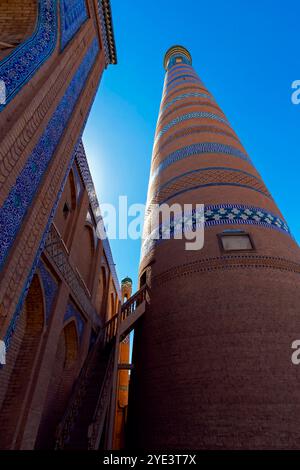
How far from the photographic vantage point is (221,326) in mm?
3732

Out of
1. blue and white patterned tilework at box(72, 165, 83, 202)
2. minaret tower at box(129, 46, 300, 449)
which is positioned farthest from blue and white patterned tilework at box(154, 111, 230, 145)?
blue and white patterned tilework at box(72, 165, 83, 202)

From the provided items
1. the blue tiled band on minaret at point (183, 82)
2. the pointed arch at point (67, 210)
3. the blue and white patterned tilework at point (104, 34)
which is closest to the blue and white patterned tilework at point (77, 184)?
the pointed arch at point (67, 210)

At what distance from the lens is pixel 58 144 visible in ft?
9.33

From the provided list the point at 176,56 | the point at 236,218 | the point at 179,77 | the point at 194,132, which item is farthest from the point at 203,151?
the point at 176,56

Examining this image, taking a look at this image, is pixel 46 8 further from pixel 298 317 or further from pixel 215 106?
pixel 215 106

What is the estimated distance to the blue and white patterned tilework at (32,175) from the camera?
1970mm

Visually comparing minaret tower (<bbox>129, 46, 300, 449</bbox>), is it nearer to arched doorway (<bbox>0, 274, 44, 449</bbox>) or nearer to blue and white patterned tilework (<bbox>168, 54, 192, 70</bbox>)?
arched doorway (<bbox>0, 274, 44, 449</bbox>)

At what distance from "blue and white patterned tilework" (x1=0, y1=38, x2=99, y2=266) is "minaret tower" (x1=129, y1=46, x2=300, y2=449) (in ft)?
8.38

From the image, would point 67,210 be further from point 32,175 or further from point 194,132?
point 194,132

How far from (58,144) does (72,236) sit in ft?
6.96

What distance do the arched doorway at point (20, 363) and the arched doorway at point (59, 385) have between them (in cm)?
92

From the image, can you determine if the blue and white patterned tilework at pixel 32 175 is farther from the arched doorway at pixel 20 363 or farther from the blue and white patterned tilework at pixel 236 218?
the blue and white patterned tilework at pixel 236 218

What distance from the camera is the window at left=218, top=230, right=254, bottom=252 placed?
176 inches
